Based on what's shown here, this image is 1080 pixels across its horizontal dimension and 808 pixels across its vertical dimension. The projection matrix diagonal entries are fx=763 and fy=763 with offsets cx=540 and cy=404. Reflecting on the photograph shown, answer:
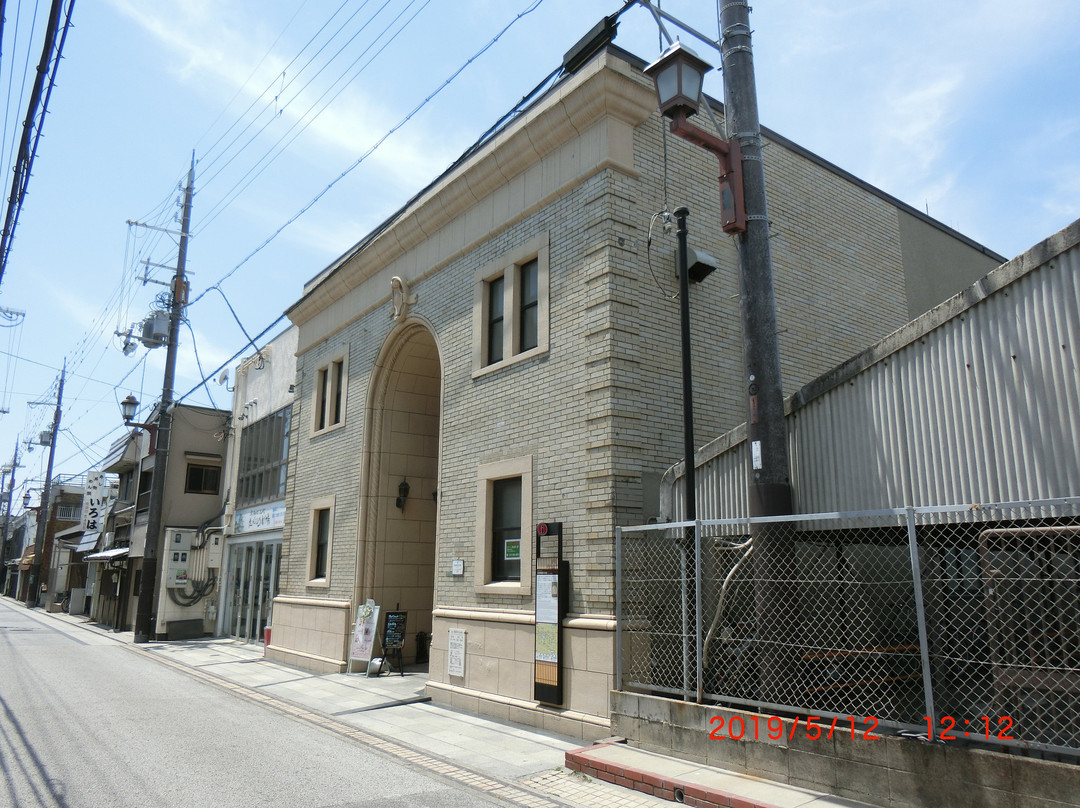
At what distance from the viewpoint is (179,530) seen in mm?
26984

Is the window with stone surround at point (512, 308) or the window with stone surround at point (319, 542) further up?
the window with stone surround at point (512, 308)

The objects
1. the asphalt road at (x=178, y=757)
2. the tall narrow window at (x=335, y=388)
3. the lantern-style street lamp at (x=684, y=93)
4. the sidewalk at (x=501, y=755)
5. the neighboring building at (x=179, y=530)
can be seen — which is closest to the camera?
the sidewalk at (x=501, y=755)

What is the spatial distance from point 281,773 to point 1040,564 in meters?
7.27

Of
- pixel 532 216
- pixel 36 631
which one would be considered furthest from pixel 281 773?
pixel 36 631

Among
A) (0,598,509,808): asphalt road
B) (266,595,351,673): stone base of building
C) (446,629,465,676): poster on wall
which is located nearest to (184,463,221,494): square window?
(266,595,351,673): stone base of building

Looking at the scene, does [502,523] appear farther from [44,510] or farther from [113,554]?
[44,510]

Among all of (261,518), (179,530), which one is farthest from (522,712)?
(179,530)

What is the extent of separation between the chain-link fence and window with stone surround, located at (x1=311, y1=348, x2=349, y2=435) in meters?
10.1

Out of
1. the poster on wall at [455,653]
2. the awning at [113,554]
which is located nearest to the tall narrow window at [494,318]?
the poster on wall at [455,653]

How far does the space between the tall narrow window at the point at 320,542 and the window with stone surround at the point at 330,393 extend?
1.95 metres

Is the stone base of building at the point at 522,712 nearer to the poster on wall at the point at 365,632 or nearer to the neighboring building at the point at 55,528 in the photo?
the poster on wall at the point at 365,632

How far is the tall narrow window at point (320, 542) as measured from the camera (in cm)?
1762

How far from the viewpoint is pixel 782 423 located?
24.6 ft

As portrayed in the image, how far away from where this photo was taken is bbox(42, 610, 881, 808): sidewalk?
21.8 ft
